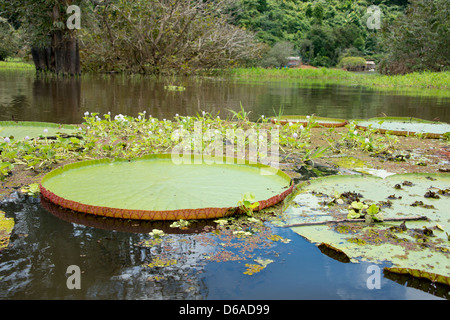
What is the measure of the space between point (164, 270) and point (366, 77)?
23.5 metres

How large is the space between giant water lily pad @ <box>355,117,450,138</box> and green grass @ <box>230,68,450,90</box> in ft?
41.0

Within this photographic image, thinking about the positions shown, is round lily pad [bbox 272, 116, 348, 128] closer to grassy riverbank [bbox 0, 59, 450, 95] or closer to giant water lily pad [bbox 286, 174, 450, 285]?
giant water lily pad [bbox 286, 174, 450, 285]

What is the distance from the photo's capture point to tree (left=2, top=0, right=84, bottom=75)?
13.8 m

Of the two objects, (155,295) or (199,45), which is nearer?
(155,295)

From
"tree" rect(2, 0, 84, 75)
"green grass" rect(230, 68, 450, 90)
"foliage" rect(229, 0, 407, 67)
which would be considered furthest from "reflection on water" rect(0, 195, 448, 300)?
"foliage" rect(229, 0, 407, 67)

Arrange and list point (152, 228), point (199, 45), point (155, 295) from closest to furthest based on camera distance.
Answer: point (155, 295) → point (152, 228) → point (199, 45)

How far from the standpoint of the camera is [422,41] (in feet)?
69.8

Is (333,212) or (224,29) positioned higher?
(224,29)

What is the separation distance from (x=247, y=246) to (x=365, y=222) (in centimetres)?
73

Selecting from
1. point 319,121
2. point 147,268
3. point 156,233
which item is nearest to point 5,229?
point 156,233

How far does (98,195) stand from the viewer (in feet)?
8.59
